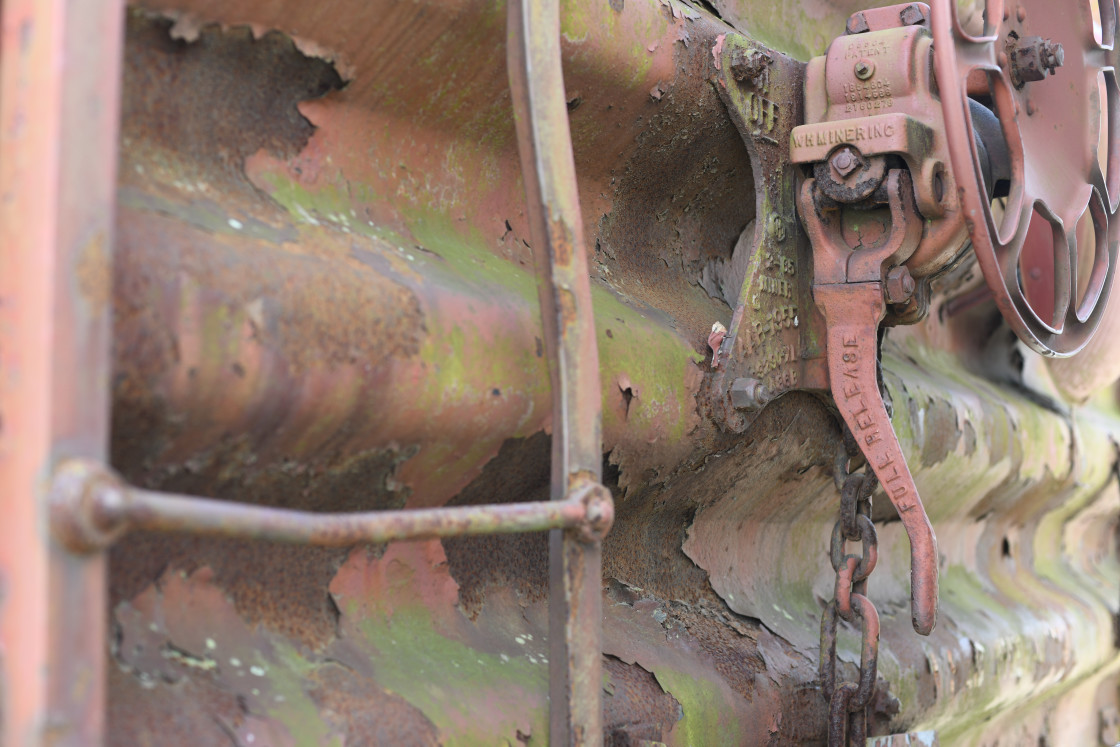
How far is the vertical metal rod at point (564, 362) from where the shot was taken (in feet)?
3.10

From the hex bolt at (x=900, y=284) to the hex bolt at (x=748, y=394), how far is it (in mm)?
205

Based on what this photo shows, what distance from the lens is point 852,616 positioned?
137cm

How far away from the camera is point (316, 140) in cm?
102

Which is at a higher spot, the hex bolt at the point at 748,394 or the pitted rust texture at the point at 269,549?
the hex bolt at the point at 748,394

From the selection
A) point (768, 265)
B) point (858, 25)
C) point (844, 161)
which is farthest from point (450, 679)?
point (858, 25)

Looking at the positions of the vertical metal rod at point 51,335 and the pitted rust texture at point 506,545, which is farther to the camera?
the pitted rust texture at point 506,545

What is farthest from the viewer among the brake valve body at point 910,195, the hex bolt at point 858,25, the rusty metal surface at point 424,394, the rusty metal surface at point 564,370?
the hex bolt at point 858,25

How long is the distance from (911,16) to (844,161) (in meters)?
0.22

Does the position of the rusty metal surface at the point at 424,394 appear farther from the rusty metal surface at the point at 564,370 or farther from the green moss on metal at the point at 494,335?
the rusty metal surface at the point at 564,370

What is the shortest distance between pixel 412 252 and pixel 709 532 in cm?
70

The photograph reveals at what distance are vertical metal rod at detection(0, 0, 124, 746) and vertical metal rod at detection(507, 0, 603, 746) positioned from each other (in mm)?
390

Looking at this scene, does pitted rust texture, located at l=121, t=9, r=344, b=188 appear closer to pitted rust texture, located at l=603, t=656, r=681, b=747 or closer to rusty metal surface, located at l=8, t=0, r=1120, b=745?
rusty metal surface, located at l=8, t=0, r=1120, b=745

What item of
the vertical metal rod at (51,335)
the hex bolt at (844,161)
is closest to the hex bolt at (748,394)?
the hex bolt at (844,161)

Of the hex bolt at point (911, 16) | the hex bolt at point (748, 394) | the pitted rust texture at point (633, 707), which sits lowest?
the pitted rust texture at point (633, 707)
